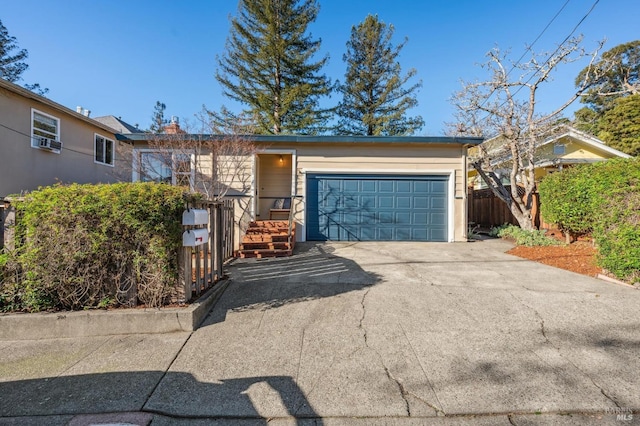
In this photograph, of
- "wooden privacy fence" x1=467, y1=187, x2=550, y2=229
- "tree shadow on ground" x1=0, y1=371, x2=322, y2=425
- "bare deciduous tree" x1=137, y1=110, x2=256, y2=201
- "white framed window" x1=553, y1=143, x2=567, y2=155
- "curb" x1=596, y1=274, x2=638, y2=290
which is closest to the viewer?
"tree shadow on ground" x1=0, y1=371, x2=322, y2=425

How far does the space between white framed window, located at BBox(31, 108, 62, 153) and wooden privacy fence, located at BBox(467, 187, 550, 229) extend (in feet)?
50.3

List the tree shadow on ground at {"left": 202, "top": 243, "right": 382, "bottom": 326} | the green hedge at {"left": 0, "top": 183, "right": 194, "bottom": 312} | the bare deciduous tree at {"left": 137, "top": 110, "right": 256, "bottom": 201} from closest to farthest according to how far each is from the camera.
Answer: the green hedge at {"left": 0, "top": 183, "right": 194, "bottom": 312}, the tree shadow on ground at {"left": 202, "top": 243, "right": 382, "bottom": 326}, the bare deciduous tree at {"left": 137, "top": 110, "right": 256, "bottom": 201}

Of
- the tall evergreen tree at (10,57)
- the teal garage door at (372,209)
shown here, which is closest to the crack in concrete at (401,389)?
the teal garage door at (372,209)

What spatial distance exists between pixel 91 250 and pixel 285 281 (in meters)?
2.69

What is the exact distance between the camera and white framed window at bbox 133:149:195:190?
885 centimetres

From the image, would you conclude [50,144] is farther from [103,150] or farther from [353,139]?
[353,139]

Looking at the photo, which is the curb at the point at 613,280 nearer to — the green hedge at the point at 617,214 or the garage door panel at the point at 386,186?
the green hedge at the point at 617,214

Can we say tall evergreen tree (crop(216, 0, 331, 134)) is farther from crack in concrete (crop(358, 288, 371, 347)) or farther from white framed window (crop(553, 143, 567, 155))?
crack in concrete (crop(358, 288, 371, 347))

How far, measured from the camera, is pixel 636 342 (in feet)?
9.79

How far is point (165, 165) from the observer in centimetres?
905

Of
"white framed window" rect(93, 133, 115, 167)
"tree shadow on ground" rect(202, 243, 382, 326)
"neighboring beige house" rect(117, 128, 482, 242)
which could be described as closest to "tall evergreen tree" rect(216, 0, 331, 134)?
"white framed window" rect(93, 133, 115, 167)

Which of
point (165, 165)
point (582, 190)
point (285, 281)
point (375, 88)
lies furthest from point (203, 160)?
point (375, 88)

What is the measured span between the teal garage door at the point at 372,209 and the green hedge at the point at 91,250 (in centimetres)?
620

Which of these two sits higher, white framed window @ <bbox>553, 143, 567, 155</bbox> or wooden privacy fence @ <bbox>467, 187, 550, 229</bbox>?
white framed window @ <bbox>553, 143, 567, 155</bbox>
